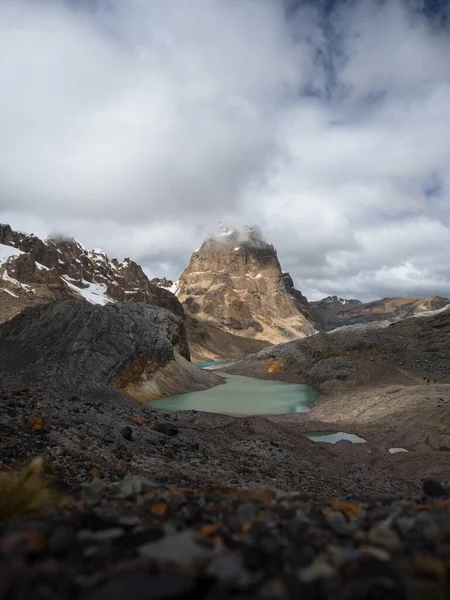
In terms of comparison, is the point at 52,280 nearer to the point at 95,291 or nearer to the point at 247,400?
the point at 95,291

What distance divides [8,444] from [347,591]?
9.74 metres

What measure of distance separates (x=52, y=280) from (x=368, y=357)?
113775 mm

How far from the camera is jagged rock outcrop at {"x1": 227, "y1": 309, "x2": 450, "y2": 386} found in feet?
184

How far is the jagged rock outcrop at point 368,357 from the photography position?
184ft

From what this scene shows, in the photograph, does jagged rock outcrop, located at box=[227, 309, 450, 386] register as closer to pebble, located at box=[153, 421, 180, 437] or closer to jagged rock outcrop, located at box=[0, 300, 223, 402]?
jagged rock outcrop, located at box=[0, 300, 223, 402]

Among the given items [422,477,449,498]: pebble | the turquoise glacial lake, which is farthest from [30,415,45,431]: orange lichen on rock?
the turquoise glacial lake

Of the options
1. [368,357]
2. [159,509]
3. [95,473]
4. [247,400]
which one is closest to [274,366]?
[368,357]

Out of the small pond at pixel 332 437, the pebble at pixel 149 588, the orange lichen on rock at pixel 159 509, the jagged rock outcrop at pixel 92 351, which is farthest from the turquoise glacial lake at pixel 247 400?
the pebble at pixel 149 588

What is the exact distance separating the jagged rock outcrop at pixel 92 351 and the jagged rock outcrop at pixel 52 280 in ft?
239

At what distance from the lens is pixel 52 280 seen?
14312cm

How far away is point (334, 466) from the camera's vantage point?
17.9 m

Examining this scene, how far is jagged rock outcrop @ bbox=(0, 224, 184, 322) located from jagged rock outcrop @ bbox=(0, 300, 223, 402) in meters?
72.7

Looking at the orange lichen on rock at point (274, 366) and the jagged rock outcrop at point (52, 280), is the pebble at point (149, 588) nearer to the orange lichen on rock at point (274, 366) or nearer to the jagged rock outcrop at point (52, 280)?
the orange lichen on rock at point (274, 366)

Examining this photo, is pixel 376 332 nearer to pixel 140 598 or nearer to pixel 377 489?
pixel 377 489
